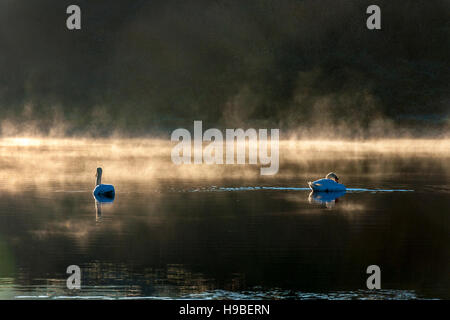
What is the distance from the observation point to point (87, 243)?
2366cm

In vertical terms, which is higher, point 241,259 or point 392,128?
point 392,128

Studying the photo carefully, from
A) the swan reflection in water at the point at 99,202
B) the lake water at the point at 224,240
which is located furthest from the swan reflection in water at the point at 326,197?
the swan reflection in water at the point at 99,202

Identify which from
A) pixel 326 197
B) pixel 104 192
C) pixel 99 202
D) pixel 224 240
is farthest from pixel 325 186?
pixel 224 240

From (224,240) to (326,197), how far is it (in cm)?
1223

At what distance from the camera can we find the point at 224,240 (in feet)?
80.0

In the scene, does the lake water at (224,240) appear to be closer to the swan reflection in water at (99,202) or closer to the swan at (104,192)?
the swan reflection in water at (99,202)

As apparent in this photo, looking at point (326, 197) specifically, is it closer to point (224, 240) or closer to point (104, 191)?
point (104, 191)

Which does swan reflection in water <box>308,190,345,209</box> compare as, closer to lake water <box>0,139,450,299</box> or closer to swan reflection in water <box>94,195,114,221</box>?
lake water <box>0,139,450,299</box>

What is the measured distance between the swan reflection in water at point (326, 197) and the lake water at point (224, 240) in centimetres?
9

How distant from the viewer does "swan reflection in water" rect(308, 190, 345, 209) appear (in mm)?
33531

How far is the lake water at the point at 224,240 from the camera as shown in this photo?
Result: 734 inches
